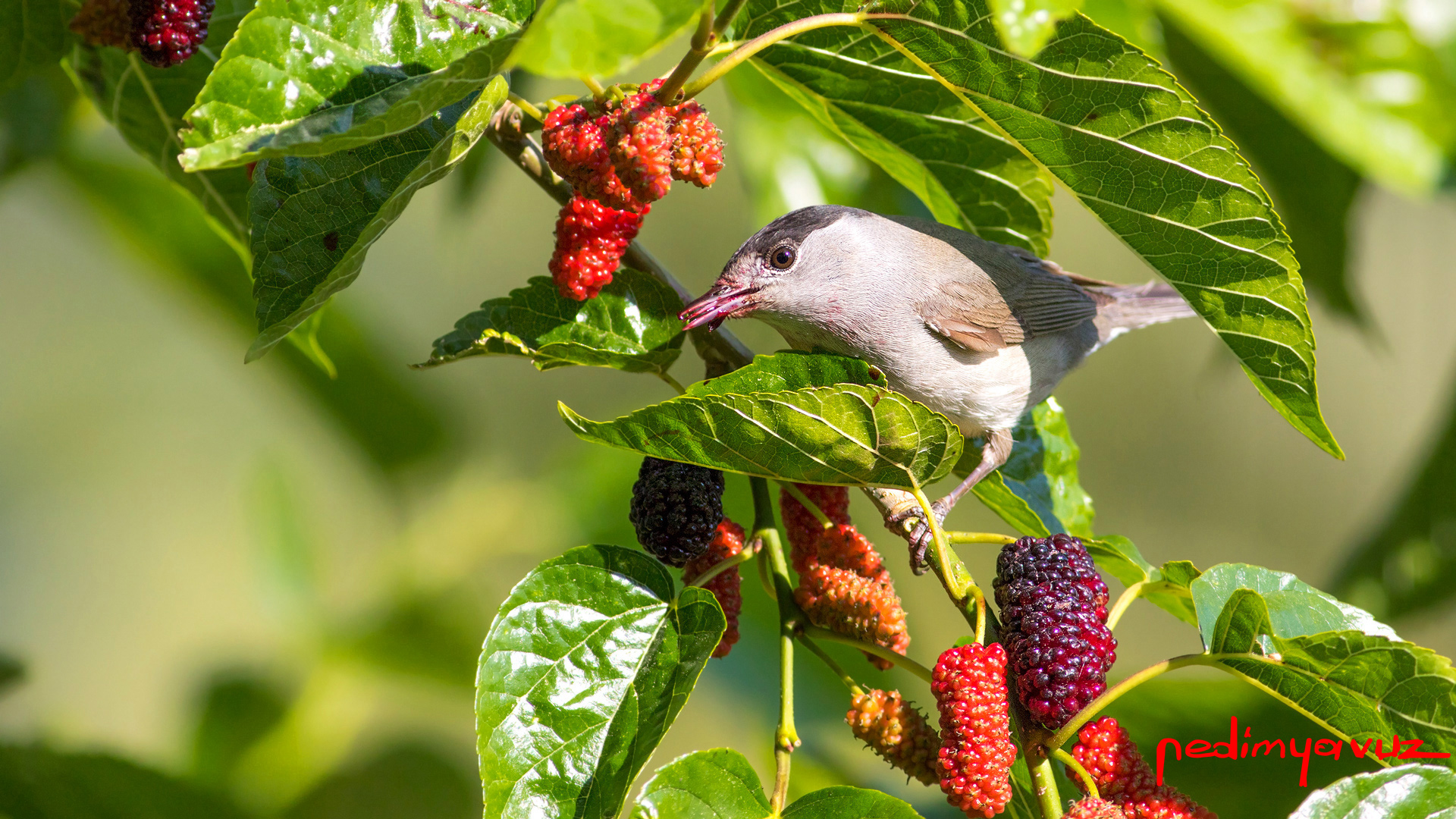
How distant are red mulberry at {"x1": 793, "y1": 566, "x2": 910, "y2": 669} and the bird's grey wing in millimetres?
1065

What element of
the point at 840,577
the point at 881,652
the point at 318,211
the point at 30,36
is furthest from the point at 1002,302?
the point at 30,36

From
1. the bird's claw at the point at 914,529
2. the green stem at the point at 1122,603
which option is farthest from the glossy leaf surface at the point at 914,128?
the green stem at the point at 1122,603

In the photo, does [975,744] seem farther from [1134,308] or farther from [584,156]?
Result: [1134,308]

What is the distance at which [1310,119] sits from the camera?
1.89ft

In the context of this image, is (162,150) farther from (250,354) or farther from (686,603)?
(686,603)

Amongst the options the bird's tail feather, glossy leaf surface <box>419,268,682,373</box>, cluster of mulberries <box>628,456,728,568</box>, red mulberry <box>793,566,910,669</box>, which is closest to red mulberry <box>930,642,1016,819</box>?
red mulberry <box>793,566,910,669</box>

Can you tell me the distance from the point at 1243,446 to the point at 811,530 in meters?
7.21

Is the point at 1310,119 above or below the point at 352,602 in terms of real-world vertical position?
above

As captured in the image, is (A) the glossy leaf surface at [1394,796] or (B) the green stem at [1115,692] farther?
(B) the green stem at [1115,692]

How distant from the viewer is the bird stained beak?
193 centimetres

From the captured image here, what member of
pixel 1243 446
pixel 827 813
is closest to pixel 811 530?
pixel 827 813

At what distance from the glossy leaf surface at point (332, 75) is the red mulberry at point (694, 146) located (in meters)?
0.29

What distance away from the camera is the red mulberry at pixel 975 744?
1430mm

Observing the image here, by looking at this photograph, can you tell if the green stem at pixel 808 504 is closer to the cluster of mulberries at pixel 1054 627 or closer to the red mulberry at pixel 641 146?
the cluster of mulberries at pixel 1054 627
